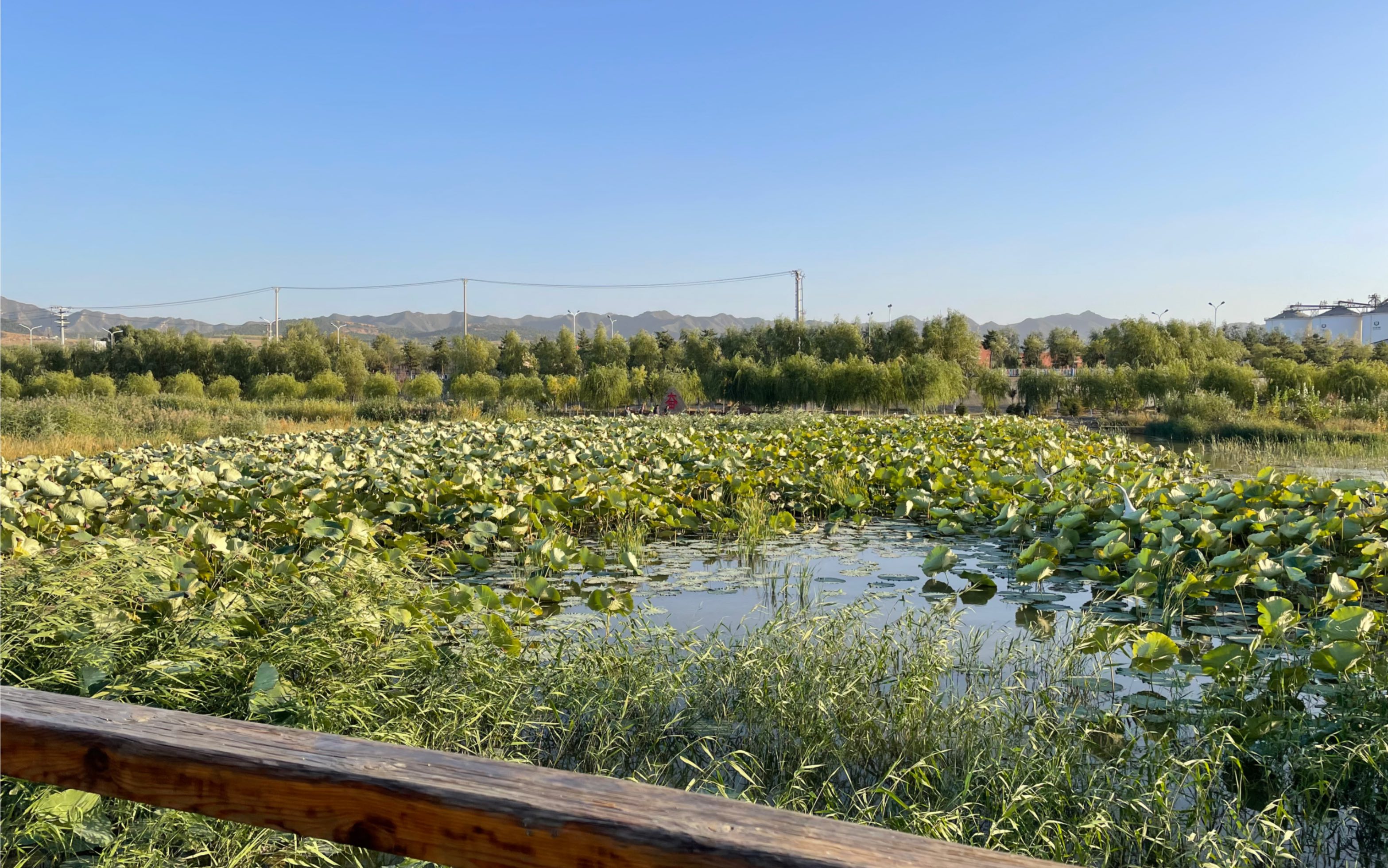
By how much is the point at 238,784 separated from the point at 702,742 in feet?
6.74

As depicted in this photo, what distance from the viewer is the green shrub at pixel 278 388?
111 feet

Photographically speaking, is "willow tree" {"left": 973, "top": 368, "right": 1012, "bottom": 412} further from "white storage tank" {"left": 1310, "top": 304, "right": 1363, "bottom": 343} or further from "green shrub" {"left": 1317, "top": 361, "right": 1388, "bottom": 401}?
"white storage tank" {"left": 1310, "top": 304, "right": 1363, "bottom": 343}

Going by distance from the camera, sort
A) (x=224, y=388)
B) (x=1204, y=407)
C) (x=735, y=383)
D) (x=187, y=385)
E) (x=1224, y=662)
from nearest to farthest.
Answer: (x=1224, y=662)
(x=1204, y=407)
(x=735, y=383)
(x=187, y=385)
(x=224, y=388)

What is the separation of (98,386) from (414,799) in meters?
38.4

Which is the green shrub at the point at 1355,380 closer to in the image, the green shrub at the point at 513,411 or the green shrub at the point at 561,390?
the green shrub at the point at 561,390

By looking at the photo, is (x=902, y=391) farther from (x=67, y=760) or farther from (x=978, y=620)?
(x=67, y=760)

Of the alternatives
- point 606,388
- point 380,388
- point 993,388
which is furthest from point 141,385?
point 993,388

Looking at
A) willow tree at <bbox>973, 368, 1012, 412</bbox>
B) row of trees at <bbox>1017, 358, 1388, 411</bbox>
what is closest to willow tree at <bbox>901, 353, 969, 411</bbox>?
willow tree at <bbox>973, 368, 1012, 412</bbox>

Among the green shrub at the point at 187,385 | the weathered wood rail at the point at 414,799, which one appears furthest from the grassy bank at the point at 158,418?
the weathered wood rail at the point at 414,799

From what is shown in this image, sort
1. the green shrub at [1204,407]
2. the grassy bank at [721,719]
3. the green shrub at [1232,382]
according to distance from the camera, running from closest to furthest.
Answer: the grassy bank at [721,719], the green shrub at [1204,407], the green shrub at [1232,382]

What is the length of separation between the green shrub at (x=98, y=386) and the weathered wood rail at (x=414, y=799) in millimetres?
32560

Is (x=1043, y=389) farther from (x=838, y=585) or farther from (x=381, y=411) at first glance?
(x=838, y=585)

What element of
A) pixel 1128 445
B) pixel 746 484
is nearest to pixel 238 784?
pixel 746 484

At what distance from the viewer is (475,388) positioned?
1304 inches
